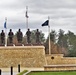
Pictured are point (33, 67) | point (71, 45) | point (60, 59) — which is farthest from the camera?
point (71, 45)

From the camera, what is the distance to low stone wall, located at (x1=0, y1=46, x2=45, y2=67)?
32.2 meters

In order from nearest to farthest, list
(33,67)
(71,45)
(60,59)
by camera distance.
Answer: (33,67) → (60,59) → (71,45)

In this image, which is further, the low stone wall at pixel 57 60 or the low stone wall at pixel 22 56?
the low stone wall at pixel 57 60

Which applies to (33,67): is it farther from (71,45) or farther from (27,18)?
(71,45)

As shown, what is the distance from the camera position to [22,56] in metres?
32.4

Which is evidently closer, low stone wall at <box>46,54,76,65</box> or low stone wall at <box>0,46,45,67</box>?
low stone wall at <box>0,46,45,67</box>

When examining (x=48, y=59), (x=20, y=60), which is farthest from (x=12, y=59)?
(x=48, y=59)

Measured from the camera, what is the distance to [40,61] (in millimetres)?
32188

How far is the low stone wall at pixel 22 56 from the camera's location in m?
32.2

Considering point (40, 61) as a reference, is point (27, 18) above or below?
above

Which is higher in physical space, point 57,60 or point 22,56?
point 22,56

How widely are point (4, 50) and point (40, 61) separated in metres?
3.53

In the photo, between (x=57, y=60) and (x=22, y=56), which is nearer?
(x=22, y=56)

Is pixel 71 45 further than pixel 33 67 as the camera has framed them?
Yes
